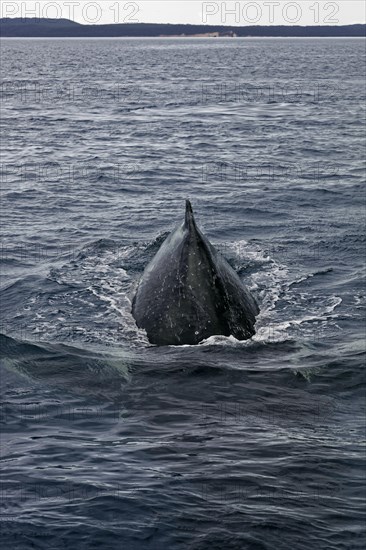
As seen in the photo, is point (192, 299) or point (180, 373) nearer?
point (180, 373)

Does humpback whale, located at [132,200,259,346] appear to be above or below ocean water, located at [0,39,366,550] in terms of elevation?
above

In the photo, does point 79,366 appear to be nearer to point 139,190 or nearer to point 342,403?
point 342,403

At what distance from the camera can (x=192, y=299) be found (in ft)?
43.2

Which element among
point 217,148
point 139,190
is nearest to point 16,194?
point 139,190

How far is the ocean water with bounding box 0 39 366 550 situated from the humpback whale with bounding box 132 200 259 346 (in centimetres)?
26

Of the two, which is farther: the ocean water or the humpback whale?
the humpback whale

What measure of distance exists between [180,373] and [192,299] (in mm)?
1229

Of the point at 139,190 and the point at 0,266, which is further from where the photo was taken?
the point at 139,190

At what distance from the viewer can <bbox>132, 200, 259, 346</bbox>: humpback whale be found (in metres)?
13.1

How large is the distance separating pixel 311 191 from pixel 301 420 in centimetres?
1770

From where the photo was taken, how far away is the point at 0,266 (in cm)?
1975

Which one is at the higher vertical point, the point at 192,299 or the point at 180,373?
the point at 192,299

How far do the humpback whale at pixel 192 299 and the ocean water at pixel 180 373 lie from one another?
26 cm

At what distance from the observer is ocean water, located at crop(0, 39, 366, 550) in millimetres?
8898
